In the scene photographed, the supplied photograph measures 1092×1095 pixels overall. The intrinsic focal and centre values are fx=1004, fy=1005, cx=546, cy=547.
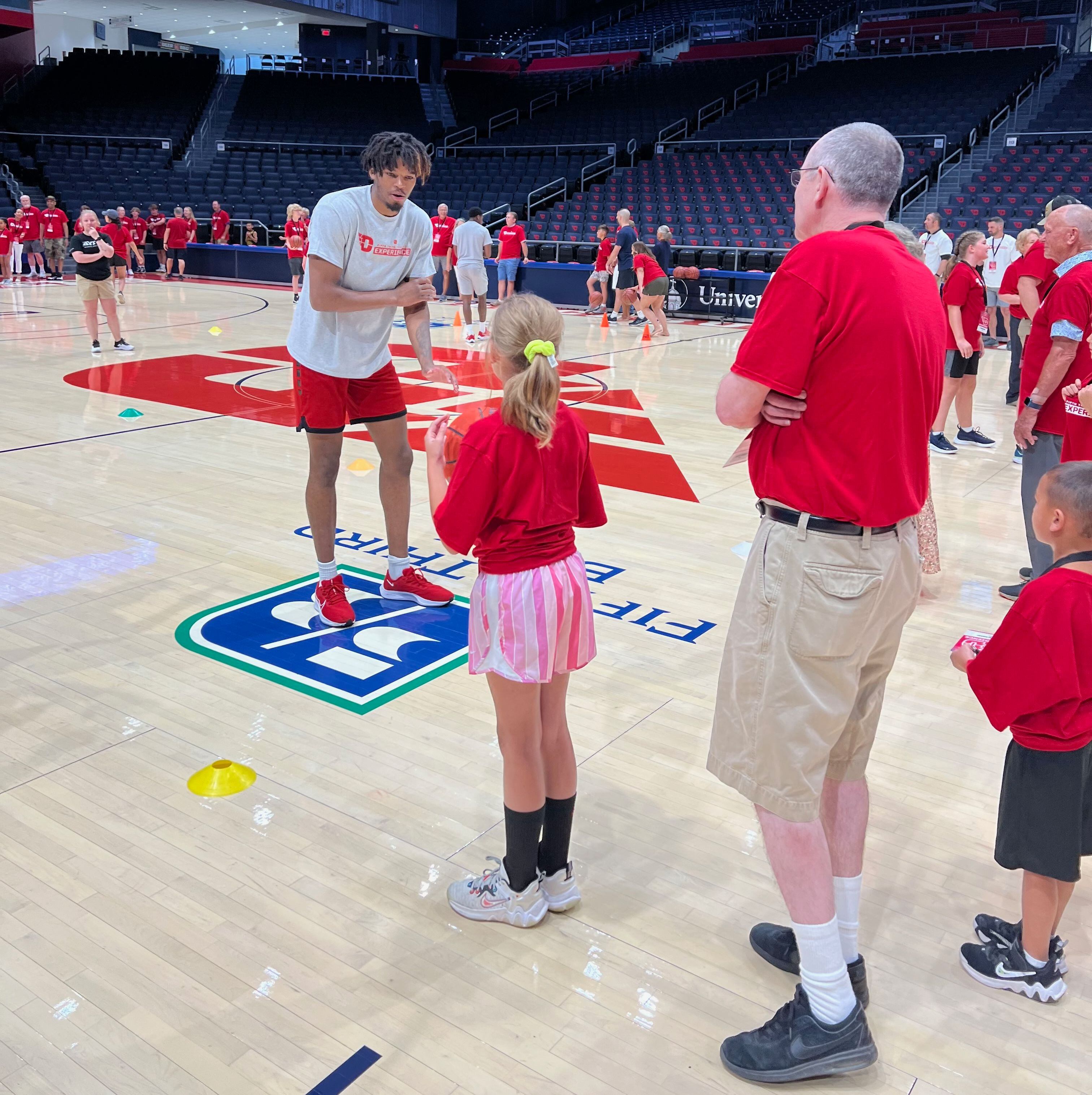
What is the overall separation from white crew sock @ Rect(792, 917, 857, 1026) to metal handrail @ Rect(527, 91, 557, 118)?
96.2ft

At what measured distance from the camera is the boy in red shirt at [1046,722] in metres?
1.91

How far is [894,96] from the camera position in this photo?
22.3m

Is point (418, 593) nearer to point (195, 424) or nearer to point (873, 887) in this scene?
point (873, 887)

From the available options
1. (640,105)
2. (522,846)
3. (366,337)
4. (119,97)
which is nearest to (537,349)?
(522,846)

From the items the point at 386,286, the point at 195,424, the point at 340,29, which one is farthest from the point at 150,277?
the point at 386,286

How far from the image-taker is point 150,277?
2195 centimetres

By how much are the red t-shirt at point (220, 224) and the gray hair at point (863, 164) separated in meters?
22.3

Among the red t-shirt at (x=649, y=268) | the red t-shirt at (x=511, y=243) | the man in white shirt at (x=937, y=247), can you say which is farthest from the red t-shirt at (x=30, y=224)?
the man in white shirt at (x=937, y=247)

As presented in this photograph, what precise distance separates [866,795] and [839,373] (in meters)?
0.89

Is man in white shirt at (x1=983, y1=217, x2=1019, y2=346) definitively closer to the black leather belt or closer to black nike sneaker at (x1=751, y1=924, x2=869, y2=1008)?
black nike sneaker at (x1=751, y1=924, x2=869, y2=1008)

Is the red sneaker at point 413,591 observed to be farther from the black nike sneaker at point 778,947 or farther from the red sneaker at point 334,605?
the black nike sneaker at point 778,947

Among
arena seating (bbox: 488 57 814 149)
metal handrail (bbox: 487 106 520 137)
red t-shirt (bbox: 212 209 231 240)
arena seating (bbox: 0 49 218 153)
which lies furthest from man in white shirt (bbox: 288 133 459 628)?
arena seating (bbox: 0 49 218 153)

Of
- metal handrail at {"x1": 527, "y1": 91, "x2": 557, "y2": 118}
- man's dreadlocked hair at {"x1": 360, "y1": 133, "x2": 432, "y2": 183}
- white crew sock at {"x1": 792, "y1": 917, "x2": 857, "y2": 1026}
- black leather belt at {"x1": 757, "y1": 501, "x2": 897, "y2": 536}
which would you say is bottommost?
white crew sock at {"x1": 792, "y1": 917, "x2": 857, "y2": 1026}

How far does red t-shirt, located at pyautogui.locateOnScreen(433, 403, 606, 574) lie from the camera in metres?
2.02
